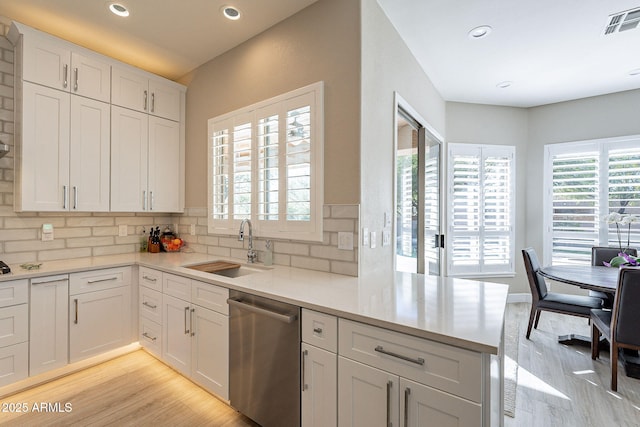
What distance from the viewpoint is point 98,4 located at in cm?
229

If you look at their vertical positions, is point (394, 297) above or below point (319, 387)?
above

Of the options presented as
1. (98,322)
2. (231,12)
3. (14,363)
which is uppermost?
(231,12)

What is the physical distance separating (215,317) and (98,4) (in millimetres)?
A: 2497

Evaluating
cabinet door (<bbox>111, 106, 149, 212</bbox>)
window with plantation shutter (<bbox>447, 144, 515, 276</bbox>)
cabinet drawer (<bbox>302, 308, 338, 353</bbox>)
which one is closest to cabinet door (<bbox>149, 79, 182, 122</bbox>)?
cabinet door (<bbox>111, 106, 149, 212</bbox>)

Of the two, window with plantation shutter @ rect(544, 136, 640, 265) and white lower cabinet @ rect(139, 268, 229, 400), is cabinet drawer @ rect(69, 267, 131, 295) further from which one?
window with plantation shutter @ rect(544, 136, 640, 265)

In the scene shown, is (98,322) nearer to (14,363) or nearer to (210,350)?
(14,363)

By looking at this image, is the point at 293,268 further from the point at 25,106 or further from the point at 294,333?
the point at 25,106

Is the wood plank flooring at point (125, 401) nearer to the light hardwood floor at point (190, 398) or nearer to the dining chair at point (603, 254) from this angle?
the light hardwood floor at point (190, 398)

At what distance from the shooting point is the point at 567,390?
2314 mm

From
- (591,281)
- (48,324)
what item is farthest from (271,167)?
(591,281)

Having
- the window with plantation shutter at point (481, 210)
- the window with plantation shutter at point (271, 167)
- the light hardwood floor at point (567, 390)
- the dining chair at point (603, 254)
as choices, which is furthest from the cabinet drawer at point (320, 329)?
the dining chair at point (603, 254)

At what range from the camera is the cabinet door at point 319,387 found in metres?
1.42

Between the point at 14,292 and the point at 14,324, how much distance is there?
228 millimetres

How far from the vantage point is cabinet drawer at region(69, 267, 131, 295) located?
2438 mm
